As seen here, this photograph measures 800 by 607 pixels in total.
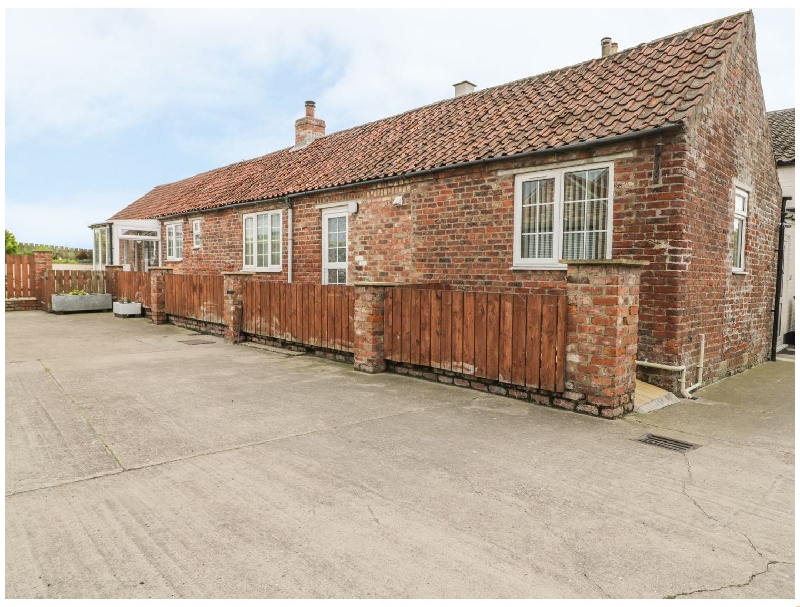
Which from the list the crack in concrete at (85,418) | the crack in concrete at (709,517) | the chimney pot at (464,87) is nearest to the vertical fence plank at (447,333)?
the crack in concrete at (709,517)

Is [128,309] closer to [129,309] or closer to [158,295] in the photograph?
[129,309]

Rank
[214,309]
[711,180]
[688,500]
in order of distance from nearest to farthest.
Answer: [688,500]
[711,180]
[214,309]

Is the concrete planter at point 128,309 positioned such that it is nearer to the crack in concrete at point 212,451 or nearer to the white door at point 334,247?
the white door at point 334,247

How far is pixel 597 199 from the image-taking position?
24.3 feet

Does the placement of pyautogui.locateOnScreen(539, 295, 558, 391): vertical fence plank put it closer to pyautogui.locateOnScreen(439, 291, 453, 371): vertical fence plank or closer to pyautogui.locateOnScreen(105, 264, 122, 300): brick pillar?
pyautogui.locateOnScreen(439, 291, 453, 371): vertical fence plank

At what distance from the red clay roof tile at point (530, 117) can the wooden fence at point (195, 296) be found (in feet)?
8.33

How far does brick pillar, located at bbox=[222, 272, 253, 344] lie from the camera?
11.5 meters

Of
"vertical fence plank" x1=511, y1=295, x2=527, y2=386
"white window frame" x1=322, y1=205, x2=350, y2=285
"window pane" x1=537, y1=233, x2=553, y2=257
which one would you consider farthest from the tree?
"vertical fence plank" x1=511, y1=295, x2=527, y2=386

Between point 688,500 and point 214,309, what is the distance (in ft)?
37.1

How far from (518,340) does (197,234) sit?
44.7 feet

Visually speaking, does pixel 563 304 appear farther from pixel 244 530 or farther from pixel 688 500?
pixel 244 530

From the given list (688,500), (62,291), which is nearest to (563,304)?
(688,500)

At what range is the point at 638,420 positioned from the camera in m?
5.72

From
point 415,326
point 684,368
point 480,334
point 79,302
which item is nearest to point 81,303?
point 79,302
